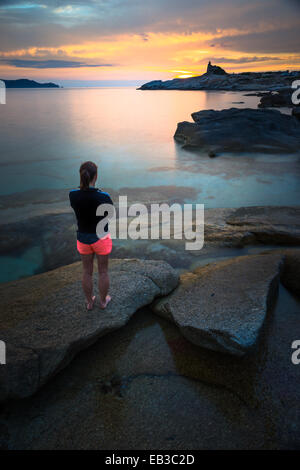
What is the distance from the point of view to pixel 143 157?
11883 millimetres

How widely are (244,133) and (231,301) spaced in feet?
38.6

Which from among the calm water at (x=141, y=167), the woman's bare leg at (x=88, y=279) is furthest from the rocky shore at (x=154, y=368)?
the calm water at (x=141, y=167)

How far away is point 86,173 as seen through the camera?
236 cm

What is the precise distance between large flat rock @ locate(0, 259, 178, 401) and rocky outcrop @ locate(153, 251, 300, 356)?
346 mm

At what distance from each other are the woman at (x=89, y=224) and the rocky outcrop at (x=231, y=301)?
2.39ft

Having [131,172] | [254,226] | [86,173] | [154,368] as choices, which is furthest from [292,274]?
[131,172]

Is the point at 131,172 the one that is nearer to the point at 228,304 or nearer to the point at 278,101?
the point at 228,304

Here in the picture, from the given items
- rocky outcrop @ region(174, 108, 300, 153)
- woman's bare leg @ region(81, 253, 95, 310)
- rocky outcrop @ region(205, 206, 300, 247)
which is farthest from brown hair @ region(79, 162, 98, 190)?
rocky outcrop @ region(174, 108, 300, 153)

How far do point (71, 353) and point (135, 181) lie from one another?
715cm

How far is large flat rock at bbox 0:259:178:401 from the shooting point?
2.10m

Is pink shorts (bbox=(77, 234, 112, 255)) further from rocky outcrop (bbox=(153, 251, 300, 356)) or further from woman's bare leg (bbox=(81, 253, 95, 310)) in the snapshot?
rocky outcrop (bbox=(153, 251, 300, 356))

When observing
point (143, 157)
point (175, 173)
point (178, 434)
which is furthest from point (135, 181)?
point (178, 434)
